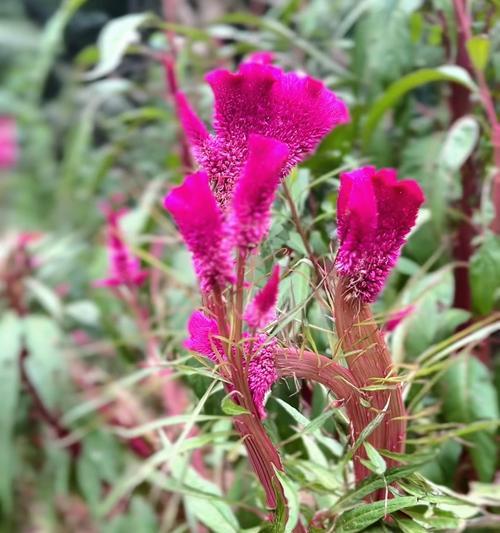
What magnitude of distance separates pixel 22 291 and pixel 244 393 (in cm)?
91

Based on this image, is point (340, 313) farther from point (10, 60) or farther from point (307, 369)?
point (10, 60)

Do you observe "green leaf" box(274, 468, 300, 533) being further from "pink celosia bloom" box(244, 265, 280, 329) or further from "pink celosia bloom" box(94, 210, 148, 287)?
"pink celosia bloom" box(94, 210, 148, 287)

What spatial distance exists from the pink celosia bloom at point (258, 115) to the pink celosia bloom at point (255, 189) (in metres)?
0.03

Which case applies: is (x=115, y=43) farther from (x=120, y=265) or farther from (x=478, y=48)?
(x=478, y=48)

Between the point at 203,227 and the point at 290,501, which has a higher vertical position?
the point at 203,227

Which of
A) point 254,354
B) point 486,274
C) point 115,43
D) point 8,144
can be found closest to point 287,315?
point 254,354

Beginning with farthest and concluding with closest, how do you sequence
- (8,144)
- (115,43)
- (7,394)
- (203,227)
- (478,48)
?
(8,144) → (7,394) → (115,43) → (478,48) → (203,227)

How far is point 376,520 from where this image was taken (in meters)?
0.38

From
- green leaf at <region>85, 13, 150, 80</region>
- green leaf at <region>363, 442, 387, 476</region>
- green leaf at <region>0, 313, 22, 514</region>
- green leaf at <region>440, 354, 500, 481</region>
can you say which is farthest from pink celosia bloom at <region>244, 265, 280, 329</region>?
green leaf at <region>0, 313, 22, 514</region>

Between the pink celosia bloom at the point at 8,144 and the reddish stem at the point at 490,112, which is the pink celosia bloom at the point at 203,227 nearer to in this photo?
the reddish stem at the point at 490,112

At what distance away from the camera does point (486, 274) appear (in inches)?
25.6

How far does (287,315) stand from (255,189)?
0.08m

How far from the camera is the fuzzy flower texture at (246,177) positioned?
313 millimetres

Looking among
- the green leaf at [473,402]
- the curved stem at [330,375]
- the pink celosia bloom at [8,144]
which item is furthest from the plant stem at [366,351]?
the pink celosia bloom at [8,144]
